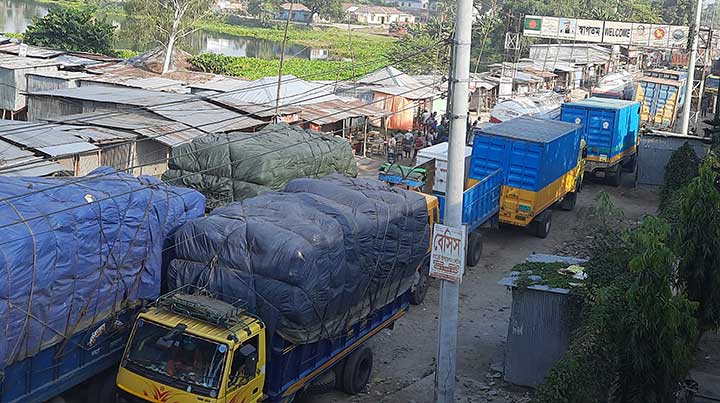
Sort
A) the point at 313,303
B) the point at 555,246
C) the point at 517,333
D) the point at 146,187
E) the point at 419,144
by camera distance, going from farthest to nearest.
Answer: the point at 419,144, the point at 555,246, the point at 517,333, the point at 146,187, the point at 313,303

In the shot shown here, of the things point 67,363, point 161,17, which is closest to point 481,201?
point 67,363

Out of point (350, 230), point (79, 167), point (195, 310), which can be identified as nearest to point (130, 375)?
point (195, 310)

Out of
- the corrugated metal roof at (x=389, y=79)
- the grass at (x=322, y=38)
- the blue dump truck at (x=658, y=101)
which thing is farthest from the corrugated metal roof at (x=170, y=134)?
the grass at (x=322, y=38)

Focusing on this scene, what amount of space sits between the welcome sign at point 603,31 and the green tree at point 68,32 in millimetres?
26529

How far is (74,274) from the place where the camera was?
825cm

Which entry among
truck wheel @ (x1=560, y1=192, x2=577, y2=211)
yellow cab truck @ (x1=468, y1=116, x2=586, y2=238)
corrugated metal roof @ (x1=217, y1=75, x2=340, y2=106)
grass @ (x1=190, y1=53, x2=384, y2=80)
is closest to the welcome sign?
grass @ (x1=190, y1=53, x2=384, y2=80)

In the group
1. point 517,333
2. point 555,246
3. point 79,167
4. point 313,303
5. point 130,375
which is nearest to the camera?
point 130,375

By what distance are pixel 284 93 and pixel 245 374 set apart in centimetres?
1986

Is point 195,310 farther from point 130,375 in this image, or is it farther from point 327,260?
point 327,260

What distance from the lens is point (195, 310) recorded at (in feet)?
27.7

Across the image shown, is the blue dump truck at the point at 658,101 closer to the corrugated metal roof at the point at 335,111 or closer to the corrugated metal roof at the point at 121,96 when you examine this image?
the corrugated metal roof at the point at 335,111

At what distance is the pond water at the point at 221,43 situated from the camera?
240 feet

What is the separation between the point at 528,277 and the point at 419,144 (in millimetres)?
16245

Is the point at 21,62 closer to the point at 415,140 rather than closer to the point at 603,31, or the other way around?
the point at 415,140
